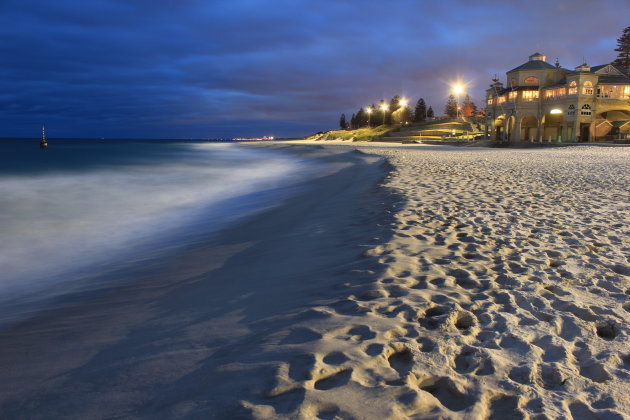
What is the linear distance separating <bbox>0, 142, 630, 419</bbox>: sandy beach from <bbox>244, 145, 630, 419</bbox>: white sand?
17 millimetres

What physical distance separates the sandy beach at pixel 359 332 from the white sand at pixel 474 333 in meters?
0.02

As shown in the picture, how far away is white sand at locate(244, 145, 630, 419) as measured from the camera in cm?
276

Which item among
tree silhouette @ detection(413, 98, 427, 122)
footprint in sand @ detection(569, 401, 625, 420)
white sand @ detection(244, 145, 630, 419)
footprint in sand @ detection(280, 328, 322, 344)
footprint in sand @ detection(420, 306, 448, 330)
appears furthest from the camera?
tree silhouette @ detection(413, 98, 427, 122)

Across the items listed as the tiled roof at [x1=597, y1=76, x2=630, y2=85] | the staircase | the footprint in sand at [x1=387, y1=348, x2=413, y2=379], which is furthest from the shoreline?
the staircase

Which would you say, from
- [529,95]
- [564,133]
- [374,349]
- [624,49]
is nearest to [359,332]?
[374,349]

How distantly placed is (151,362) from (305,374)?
1.59 metres

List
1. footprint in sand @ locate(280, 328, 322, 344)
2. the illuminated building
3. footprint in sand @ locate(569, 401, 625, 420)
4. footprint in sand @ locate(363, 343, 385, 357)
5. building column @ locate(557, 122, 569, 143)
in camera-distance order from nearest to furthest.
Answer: footprint in sand @ locate(569, 401, 625, 420) < footprint in sand @ locate(363, 343, 385, 357) < footprint in sand @ locate(280, 328, 322, 344) < the illuminated building < building column @ locate(557, 122, 569, 143)

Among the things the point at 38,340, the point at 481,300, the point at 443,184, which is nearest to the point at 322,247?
the point at 481,300

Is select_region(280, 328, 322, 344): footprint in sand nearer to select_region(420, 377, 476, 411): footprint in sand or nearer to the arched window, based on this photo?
select_region(420, 377, 476, 411): footprint in sand

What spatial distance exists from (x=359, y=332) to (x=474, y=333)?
1.09m

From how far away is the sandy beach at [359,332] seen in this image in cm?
284

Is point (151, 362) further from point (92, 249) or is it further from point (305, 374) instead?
point (92, 249)

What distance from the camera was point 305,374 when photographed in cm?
305

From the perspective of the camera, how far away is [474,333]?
3.68 meters
